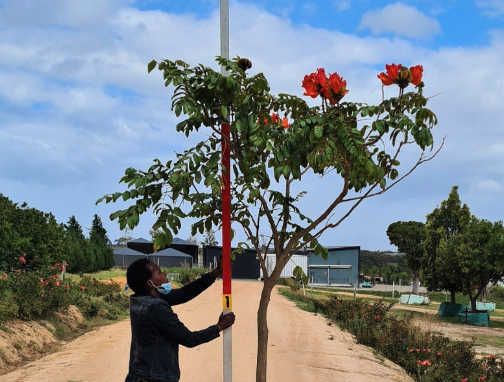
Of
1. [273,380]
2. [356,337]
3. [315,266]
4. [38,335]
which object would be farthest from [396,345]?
[315,266]

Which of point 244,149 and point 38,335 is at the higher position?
point 244,149

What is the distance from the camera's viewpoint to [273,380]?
8.38 metres

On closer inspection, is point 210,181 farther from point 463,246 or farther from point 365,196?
point 463,246

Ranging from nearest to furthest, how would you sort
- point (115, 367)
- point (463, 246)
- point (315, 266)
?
1. point (115, 367)
2. point (463, 246)
3. point (315, 266)

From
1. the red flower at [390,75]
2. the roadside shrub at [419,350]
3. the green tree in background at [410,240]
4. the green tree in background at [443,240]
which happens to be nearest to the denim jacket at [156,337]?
the red flower at [390,75]

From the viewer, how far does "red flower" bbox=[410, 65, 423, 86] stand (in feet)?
14.5

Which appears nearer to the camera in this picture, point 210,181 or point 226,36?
point 210,181

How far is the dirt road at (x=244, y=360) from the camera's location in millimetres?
8914

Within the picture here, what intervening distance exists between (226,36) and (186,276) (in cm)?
3086

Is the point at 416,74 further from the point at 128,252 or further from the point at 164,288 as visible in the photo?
the point at 128,252

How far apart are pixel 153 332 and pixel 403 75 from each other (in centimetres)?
256

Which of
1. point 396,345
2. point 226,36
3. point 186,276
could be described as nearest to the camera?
point 226,36

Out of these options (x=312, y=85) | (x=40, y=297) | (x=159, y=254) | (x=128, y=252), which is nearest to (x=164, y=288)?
(x=312, y=85)

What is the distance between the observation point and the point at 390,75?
4.46 meters
